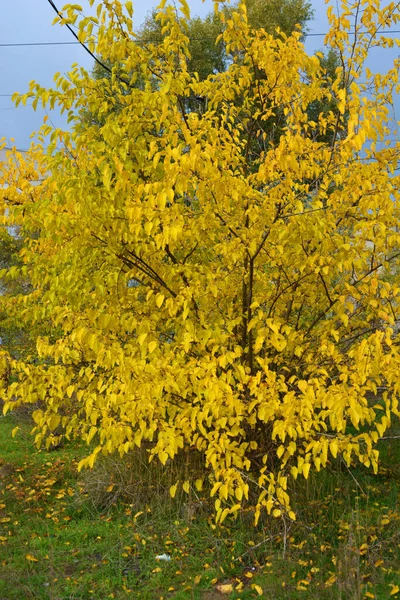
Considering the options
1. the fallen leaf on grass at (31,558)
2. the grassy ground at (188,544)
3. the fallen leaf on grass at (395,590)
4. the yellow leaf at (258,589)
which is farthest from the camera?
the fallen leaf on grass at (31,558)

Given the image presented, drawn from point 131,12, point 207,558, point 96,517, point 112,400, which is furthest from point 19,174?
point 207,558

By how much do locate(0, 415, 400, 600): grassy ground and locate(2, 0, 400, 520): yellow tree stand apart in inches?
12.9

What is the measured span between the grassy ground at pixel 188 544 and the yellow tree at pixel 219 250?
0.33 metres

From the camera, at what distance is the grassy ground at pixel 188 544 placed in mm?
2721

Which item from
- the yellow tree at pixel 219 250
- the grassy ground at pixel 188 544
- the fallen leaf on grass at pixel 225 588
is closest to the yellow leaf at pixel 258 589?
the grassy ground at pixel 188 544

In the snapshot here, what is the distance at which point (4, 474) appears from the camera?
4738mm

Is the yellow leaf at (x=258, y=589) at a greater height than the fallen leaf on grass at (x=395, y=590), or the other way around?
the fallen leaf on grass at (x=395, y=590)

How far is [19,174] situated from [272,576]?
3.34 m

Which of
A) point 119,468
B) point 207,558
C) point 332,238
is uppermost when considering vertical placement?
point 332,238

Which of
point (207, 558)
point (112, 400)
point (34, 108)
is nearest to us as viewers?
point (112, 400)

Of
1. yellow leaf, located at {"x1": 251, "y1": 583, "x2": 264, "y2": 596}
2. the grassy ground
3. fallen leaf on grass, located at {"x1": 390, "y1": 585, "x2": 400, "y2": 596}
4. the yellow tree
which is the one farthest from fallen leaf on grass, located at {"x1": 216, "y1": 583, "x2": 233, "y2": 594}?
fallen leaf on grass, located at {"x1": 390, "y1": 585, "x2": 400, "y2": 596}

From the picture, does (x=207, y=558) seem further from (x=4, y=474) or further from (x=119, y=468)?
(x=4, y=474)

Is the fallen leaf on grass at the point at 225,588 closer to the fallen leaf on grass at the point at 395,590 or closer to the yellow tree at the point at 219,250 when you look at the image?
the yellow tree at the point at 219,250

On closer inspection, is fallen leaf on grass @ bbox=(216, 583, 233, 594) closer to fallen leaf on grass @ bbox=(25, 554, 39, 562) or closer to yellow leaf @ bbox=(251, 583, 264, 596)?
yellow leaf @ bbox=(251, 583, 264, 596)
